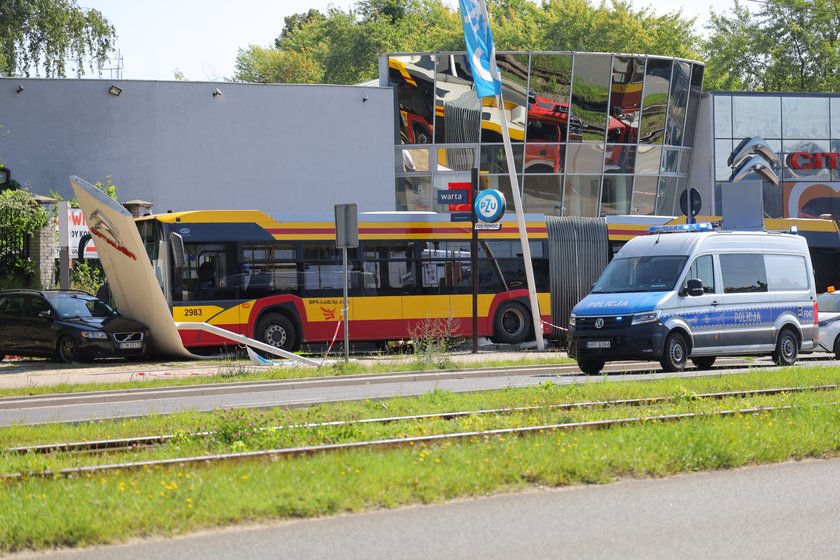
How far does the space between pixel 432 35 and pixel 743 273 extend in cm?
5469

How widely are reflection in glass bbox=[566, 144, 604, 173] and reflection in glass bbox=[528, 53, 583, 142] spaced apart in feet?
1.56

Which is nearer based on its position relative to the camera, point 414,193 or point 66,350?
point 66,350

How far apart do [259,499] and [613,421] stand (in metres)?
4.54

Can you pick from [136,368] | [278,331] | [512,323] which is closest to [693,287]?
[512,323]

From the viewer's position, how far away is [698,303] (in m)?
18.7

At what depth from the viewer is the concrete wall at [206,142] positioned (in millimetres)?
38906

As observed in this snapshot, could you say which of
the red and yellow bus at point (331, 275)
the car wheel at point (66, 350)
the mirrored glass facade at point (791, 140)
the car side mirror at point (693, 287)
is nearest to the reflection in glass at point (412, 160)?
the mirrored glass facade at point (791, 140)

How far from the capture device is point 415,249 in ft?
89.4

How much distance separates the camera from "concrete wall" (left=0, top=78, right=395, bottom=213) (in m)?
38.9

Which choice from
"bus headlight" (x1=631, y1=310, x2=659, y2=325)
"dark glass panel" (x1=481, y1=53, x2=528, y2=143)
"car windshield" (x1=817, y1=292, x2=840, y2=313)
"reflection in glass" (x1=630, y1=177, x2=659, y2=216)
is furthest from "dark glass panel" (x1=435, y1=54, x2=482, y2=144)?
"bus headlight" (x1=631, y1=310, x2=659, y2=325)

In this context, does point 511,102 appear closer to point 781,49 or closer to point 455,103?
point 455,103

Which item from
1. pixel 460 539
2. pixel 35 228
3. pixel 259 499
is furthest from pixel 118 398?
pixel 35 228

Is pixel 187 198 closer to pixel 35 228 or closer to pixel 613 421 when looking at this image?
pixel 35 228

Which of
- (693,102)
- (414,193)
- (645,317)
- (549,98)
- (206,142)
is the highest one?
(693,102)
